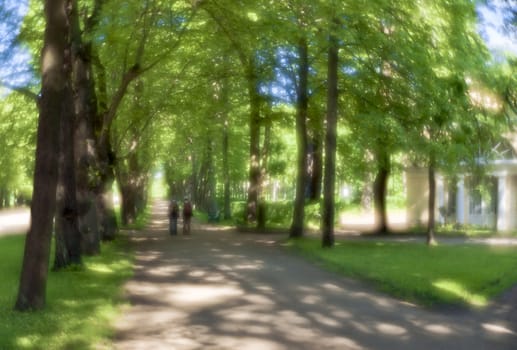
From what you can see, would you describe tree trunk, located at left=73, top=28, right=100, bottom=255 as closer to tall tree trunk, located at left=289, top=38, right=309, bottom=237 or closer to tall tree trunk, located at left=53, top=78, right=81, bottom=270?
tall tree trunk, located at left=53, top=78, right=81, bottom=270

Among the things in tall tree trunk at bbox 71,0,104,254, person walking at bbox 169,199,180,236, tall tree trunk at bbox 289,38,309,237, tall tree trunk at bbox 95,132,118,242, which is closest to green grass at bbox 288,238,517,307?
tall tree trunk at bbox 289,38,309,237

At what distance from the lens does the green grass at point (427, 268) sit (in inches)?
578

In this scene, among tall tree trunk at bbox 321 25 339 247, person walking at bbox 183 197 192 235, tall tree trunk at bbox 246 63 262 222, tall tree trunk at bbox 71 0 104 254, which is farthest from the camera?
person walking at bbox 183 197 192 235

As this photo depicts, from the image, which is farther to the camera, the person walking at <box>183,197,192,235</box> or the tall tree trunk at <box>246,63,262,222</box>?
the person walking at <box>183,197,192,235</box>

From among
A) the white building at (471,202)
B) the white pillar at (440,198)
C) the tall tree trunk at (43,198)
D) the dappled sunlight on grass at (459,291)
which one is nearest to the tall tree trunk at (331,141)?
the dappled sunlight on grass at (459,291)

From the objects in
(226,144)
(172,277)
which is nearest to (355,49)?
(172,277)

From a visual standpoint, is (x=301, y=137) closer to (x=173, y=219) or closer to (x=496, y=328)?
(x=173, y=219)

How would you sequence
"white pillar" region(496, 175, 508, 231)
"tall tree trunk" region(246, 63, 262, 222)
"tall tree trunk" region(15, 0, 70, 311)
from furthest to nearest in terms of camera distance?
"white pillar" region(496, 175, 508, 231) → "tall tree trunk" region(246, 63, 262, 222) → "tall tree trunk" region(15, 0, 70, 311)

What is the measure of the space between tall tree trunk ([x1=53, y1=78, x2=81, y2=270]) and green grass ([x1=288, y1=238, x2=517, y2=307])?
6.09 meters

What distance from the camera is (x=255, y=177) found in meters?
41.7

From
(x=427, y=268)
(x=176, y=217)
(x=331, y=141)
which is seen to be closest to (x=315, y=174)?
(x=176, y=217)

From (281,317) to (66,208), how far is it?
777 centimetres

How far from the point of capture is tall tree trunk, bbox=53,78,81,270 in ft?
59.2

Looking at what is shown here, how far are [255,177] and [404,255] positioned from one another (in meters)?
19.5
